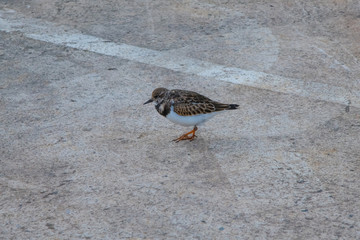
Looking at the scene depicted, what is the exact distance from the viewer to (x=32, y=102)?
7.60 metres

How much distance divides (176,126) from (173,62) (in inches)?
73.4

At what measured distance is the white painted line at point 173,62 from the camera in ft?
26.0

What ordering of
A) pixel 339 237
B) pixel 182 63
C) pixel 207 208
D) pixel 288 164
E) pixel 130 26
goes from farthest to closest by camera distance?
pixel 130 26, pixel 182 63, pixel 288 164, pixel 207 208, pixel 339 237

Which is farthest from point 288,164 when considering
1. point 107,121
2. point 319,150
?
point 107,121

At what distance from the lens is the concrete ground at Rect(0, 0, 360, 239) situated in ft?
17.5

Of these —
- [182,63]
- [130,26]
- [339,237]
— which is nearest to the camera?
[339,237]

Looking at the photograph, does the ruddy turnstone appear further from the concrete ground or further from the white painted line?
the white painted line

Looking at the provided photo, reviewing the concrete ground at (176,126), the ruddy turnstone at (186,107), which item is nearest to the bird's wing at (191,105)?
the ruddy turnstone at (186,107)

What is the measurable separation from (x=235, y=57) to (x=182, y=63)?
0.87m

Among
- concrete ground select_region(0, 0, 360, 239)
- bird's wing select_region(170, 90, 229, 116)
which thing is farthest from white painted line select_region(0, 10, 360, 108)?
bird's wing select_region(170, 90, 229, 116)

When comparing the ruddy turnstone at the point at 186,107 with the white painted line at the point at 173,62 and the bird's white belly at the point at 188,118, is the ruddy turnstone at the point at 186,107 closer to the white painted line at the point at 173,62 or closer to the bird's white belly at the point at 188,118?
the bird's white belly at the point at 188,118

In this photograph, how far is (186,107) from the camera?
650 centimetres

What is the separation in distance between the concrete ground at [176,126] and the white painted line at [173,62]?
0.03 meters

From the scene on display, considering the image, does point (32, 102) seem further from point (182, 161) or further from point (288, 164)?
point (288, 164)
